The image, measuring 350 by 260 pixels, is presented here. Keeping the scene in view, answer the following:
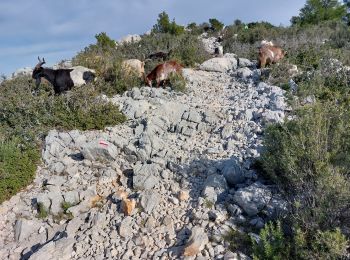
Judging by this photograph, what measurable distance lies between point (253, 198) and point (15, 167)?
12.0 feet

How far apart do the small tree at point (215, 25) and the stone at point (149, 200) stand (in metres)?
18.7

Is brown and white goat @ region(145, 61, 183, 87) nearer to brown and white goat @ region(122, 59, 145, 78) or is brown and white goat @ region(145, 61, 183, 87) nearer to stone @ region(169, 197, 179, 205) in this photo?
brown and white goat @ region(122, 59, 145, 78)

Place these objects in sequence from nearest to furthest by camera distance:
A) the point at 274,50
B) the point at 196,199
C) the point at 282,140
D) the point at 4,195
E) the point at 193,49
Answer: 1. the point at 282,140
2. the point at 196,199
3. the point at 4,195
4. the point at 274,50
5. the point at 193,49

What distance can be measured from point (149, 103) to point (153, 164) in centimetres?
259

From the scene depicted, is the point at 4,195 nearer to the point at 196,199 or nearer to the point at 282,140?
the point at 196,199

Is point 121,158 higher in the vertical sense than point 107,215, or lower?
higher

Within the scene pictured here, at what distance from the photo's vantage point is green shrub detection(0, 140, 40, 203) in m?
5.26

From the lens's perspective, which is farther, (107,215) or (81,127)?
(81,127)

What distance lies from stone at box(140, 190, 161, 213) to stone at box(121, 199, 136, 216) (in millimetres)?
123

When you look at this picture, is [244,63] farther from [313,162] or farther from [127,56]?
[313,162]

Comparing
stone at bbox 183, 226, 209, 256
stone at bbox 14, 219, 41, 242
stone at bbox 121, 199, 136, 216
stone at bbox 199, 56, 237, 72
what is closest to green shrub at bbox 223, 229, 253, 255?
stone at bbox 183, 226, 209, 256

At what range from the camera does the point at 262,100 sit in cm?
752

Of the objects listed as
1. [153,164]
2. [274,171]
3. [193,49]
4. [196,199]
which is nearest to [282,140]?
[274,171]

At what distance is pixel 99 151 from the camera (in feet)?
18.9
